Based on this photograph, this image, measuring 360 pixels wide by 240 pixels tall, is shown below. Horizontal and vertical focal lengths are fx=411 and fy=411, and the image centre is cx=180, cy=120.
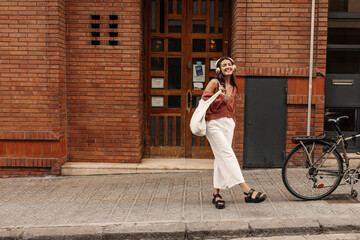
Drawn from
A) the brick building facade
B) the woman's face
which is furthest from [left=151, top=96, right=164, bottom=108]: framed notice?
the woman's face

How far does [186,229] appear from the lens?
4.50 meters

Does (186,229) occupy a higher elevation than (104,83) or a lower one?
lower

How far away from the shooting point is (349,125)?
748 cm

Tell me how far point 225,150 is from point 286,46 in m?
2.92

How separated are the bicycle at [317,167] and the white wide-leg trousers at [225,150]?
724mm

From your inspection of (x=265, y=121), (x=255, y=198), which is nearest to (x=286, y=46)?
(x=265, y=121)

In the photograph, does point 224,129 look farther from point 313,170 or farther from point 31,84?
point 31,84

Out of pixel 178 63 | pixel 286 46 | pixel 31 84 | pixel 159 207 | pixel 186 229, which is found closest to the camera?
pixel 186 229

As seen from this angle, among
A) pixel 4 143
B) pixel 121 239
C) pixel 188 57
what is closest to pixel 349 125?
pixel 188 57

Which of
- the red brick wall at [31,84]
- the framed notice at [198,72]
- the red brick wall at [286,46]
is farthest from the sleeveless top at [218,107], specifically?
the red brick wall at [31,84]

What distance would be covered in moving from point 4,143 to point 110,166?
1848mm

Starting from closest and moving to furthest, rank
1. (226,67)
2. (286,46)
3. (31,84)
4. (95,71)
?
1. (226,67)
2. (31,84)
3. (286,46)
4. (95,71)

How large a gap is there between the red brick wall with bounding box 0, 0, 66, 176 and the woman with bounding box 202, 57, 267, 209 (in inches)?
122

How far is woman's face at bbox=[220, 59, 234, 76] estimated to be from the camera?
16.8 feet
